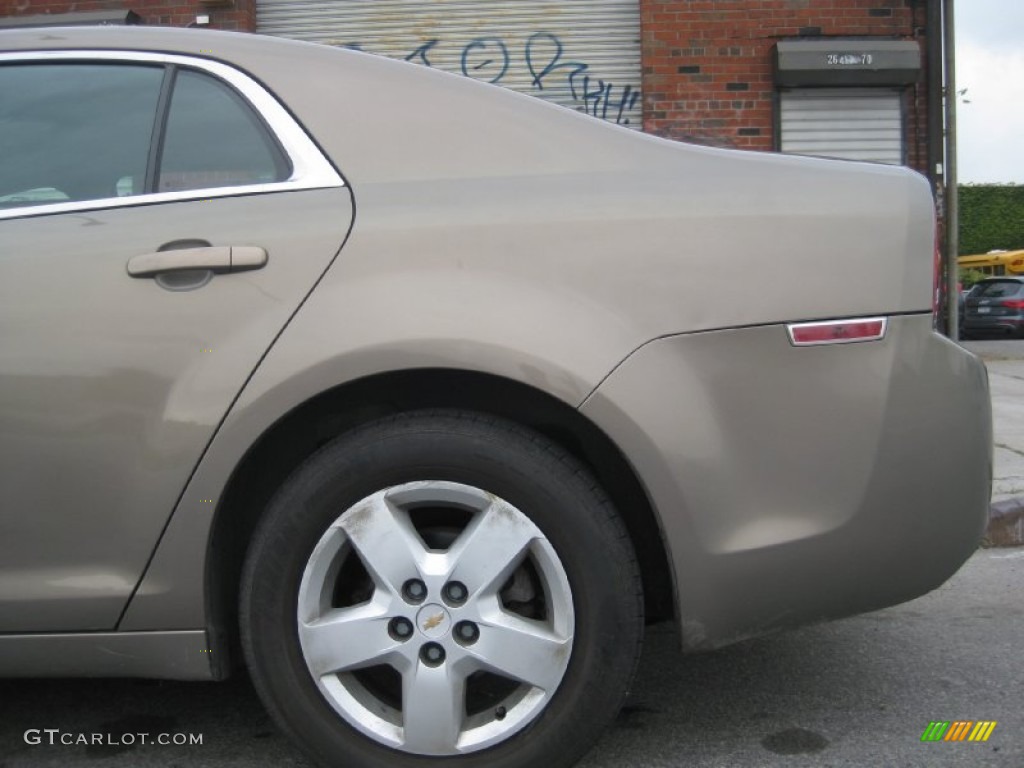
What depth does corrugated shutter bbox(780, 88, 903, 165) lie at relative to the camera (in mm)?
8500

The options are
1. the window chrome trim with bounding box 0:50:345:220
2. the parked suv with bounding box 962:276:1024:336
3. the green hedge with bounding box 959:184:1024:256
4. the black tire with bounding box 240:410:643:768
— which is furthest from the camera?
the green hedge with bounding box 959:184:1024:256

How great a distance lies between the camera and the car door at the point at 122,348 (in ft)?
6.26

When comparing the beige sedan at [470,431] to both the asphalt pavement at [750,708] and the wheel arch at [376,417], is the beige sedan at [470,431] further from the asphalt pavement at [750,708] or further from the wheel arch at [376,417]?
the asphalt pavement at [750,708]

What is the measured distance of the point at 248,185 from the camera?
206 centimetres

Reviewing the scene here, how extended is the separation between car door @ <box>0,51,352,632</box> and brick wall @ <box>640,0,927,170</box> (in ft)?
22.2

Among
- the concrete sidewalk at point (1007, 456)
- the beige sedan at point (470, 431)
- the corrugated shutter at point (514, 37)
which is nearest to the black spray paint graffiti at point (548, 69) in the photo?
the corrugated shutter at point (514, 37)

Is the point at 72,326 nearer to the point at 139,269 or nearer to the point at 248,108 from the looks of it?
the point at 139,269

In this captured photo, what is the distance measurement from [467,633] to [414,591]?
130 millimetres

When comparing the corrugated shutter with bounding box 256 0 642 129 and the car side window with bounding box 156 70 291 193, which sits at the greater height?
the corrugated shutter with bounding box 256 0 642 129

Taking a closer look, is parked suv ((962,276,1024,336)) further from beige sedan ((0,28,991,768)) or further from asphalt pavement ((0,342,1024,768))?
beige sedan ((0,28,991,768))

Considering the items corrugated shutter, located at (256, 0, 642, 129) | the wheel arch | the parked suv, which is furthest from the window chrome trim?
the parked suv

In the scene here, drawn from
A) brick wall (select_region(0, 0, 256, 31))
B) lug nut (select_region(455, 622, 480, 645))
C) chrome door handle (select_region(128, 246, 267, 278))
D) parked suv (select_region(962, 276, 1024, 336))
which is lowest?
parked suv (select_region(962, 276, 1024, 336))

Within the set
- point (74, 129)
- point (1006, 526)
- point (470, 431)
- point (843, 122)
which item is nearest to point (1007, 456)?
point (1006, 526)

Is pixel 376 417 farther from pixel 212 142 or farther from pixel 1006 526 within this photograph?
pixel 1006 526
